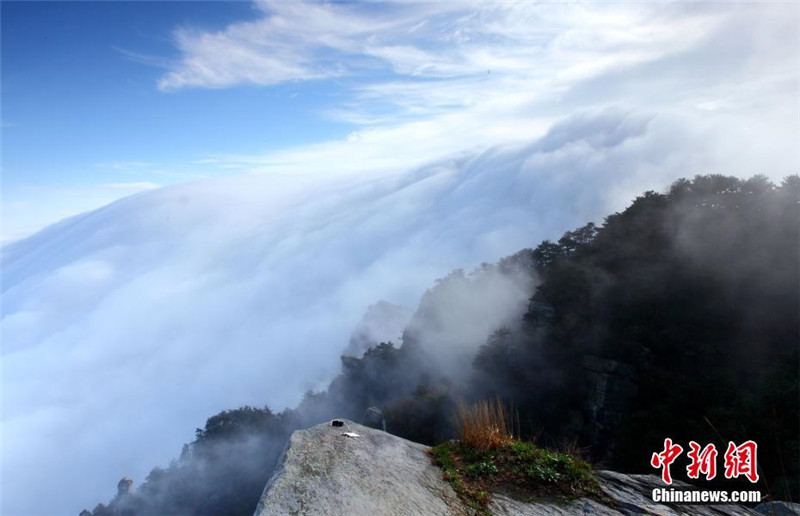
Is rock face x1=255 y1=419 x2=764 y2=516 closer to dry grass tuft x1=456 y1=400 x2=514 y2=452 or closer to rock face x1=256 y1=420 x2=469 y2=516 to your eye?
rock face x1=256 y1=420 x2=469 y2=516

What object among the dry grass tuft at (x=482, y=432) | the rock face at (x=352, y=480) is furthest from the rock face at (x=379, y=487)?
the dry grass tuft at (x=482, y=432)

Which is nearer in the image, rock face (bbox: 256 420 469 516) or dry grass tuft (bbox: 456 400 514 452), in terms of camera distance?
rock face (bbox: 256 420 469 516)

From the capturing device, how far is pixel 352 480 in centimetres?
482

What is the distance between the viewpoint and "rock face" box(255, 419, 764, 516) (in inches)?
172

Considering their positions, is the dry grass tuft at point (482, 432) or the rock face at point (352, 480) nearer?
the rock face at point (352, 480)

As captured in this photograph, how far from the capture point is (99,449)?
118 meters

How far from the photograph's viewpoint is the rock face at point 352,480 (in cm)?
431

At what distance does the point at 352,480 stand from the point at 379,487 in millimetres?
349

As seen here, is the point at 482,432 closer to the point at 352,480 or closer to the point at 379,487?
the point at 379,487

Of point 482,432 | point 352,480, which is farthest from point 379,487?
point 482,432

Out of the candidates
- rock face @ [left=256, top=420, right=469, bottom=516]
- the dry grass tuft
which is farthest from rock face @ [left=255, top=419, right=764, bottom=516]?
the dry grass tuft

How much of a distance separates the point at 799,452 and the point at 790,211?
14153mm

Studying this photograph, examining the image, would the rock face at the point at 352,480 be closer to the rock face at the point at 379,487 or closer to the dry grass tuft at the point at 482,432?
the rock face at the point at 379,487

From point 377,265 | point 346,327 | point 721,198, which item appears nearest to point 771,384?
point 721,198
